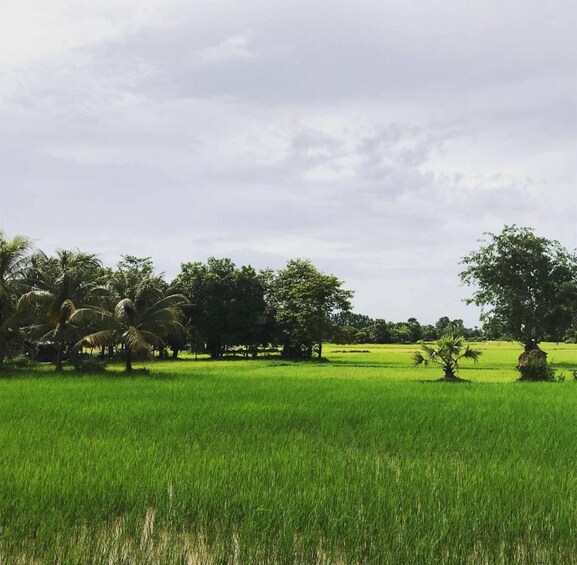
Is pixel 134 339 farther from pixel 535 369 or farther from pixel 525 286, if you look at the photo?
pixel 525 286

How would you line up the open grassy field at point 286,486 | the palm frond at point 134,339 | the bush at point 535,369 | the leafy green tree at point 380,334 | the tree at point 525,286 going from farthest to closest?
the leafy green tree at point 380,334 < the tree at point 525,286 < the palm frond at point 134,339 < the bush at point 535,369 < the open grassy field at point 286,486

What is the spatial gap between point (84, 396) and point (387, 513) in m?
9.98

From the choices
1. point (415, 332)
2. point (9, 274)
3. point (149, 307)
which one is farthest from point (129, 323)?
point (415, 332)

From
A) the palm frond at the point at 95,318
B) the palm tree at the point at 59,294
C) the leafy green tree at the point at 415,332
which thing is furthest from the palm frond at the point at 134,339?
the leafy green tree at the point at 415,332

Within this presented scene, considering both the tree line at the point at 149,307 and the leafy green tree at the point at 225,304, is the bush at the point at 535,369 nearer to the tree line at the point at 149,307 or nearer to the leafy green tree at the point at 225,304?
the tree line at the point at 149,307

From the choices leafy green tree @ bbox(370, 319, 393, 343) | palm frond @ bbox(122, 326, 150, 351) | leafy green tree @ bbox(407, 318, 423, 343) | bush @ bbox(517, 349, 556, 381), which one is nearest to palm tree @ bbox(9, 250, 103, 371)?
palm frond @ bbox(122, 326, 150, 351)

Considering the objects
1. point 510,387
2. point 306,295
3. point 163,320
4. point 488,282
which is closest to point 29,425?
point 510,387

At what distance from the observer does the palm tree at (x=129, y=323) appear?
2162 cm

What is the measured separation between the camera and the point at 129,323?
23.6 metres

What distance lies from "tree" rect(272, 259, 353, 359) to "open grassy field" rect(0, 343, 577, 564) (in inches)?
1090

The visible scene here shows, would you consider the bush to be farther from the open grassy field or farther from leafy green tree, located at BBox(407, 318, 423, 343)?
leafy green tree, located at BBox(407, 318, 423, 343)

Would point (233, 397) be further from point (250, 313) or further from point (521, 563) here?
point (250, 313)

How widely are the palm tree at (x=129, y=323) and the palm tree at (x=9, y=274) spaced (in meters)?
3.14

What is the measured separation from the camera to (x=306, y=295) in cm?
3925
